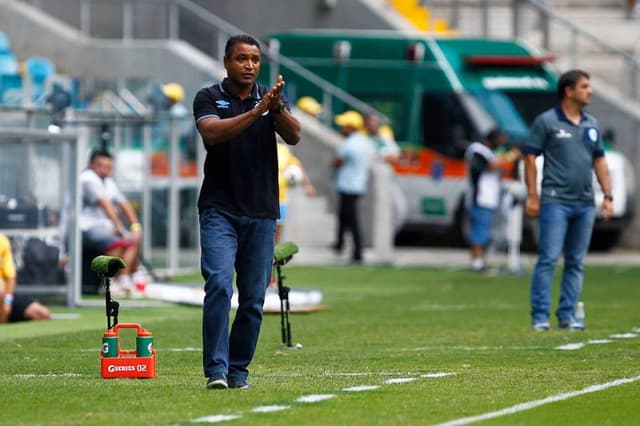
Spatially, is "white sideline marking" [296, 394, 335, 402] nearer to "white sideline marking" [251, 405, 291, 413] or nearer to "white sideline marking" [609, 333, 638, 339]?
"white sideline marking" [251, 405, 291, 413]

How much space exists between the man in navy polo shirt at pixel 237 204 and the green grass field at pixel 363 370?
0.27 m

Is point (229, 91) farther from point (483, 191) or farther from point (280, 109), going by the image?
point (483, 191)

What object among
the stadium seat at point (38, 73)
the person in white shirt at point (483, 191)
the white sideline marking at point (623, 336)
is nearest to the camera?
the white sideline marking at point (623, 336)

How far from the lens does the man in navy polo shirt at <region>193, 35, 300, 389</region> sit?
11609 millimetres

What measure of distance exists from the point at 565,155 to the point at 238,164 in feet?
19.1

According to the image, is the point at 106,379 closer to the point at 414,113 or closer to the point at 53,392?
the point at 53,392

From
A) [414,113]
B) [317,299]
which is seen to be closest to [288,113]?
[317,299]

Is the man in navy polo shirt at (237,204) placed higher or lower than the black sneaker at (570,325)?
higher

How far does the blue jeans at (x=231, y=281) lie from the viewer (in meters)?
11.6

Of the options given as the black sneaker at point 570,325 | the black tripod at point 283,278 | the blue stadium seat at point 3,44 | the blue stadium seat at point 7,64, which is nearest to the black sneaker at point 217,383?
the black tripod at point 283,278

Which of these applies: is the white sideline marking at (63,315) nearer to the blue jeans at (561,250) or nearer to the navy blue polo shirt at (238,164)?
the blue jeans at (561,250)

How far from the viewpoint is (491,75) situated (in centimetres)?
3347

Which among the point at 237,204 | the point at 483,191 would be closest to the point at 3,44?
the point at 483,191

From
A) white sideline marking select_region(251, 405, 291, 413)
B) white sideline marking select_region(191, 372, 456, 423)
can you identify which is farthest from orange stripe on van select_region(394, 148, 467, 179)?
white sideline marking select_region(251, 405, 291, 413)
